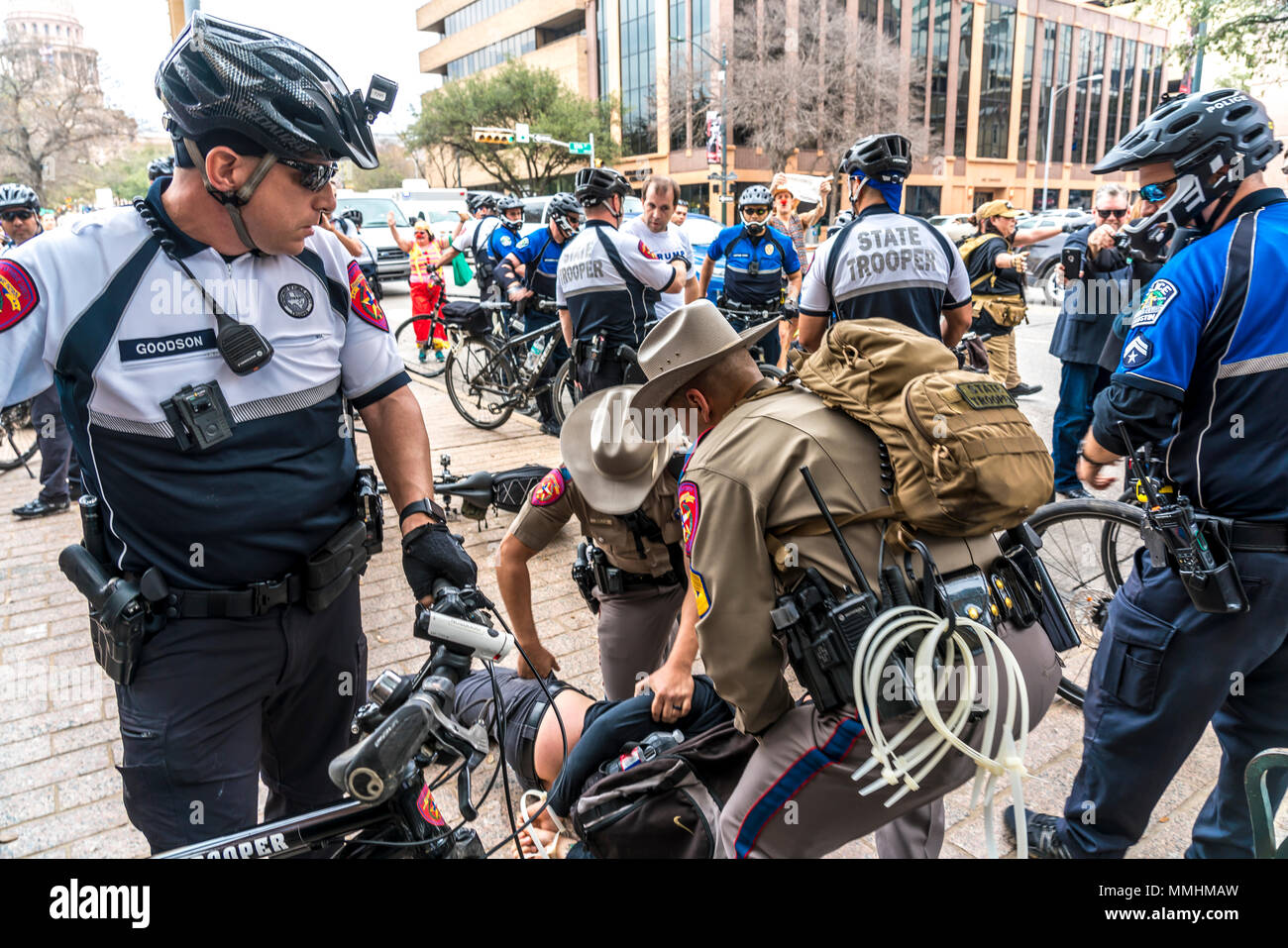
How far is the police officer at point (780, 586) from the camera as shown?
1.86 m

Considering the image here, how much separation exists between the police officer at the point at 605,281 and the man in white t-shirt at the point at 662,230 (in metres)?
0.31

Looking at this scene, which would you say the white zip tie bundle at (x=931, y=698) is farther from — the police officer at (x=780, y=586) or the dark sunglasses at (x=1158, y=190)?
the dark sunglasses at (x=1158, y=190)

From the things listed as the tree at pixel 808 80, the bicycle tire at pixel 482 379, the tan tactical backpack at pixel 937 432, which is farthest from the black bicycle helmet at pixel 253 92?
the tree at pixel 808 80

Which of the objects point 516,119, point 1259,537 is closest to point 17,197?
point 1259,537

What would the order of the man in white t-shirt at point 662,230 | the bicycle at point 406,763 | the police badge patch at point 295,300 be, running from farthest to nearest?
the man in white t-shirt at point 662,230 → the police badge patch at point 295,300 → the bicycle at point 406,763

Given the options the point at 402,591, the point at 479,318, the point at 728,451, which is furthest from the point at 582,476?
the point at 479,318

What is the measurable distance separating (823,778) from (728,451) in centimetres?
77

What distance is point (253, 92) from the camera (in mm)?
1689

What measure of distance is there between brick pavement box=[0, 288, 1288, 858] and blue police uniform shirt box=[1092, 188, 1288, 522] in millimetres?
1250

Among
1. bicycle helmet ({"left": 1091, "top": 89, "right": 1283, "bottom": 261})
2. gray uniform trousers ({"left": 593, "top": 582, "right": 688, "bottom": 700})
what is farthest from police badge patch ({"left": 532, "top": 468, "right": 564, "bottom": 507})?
bicycle helmet ({"left": 1091, "top": 89, "right": 1283, "bottom": 261})

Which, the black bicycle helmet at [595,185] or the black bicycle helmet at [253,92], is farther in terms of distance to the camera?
the black bicycle helmet at [595,185]

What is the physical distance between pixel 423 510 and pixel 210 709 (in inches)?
24.5

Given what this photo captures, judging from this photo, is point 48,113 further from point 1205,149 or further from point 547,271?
point 1205,149

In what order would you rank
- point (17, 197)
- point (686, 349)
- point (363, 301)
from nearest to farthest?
1. point (363, 301)
2. point (686, 349)
3. point (17, 197)
